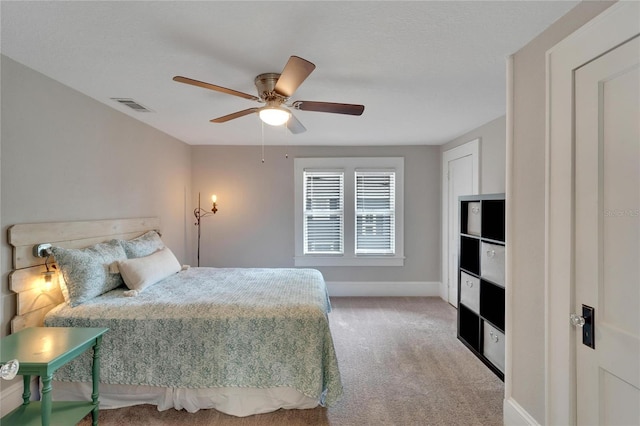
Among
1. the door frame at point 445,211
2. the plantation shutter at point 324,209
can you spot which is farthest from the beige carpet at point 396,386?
the plantation shutter at point 324,209

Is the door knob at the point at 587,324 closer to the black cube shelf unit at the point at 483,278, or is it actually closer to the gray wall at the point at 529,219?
the gray wall at the point at 529,219

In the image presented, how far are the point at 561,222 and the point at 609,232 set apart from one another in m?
0.23

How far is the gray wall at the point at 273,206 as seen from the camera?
15.5ft

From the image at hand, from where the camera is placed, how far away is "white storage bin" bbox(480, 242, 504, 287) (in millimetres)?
2564

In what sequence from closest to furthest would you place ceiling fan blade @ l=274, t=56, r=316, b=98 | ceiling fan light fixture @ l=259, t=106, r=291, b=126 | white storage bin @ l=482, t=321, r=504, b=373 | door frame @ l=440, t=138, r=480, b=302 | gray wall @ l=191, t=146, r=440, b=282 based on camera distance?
1. ceiling fan blade @ l=274, t=56, r=316, b=98
2. ceiling fan light fixture @ l=259, t=106, r=291, b=126
3. white storage bin @ l=482, t=321, r=504, b=373
4. door frame @ l=440, t=138, r=480, b=302
5. gray wall @ l=191, t=146, r=440, b=282

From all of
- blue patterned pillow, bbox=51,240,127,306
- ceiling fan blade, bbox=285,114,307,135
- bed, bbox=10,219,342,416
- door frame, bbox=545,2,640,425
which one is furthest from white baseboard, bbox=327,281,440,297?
door frame, bbox=545,2,640,425

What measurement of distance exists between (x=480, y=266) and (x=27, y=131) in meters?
3.85

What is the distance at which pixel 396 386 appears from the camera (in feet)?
7.91

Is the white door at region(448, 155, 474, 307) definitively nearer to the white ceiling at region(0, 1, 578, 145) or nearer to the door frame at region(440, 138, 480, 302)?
the door frame at region(440, 138, 480, 302)

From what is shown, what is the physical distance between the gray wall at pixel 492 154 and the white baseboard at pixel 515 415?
214 cm

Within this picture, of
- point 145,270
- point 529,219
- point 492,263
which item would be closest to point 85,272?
point 145,270

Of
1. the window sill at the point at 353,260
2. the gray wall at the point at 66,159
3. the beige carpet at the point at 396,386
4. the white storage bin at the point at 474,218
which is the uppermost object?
the gray wall at the point at 66,159

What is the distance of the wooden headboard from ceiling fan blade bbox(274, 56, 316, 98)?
199 centimetres

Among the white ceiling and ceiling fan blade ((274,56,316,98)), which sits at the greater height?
the white ceiling
